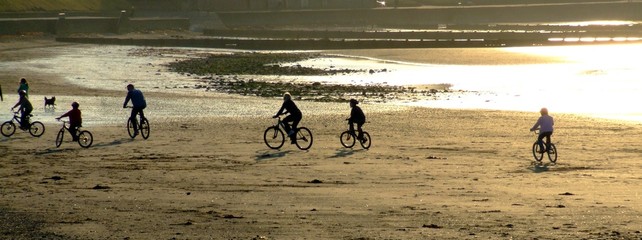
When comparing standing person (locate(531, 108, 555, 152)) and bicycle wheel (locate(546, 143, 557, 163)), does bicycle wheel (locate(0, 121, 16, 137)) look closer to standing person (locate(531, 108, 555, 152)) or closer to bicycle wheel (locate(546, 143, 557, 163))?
standing person (locate(531, 108, 555, 152))

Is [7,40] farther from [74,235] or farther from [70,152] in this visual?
[74,235]

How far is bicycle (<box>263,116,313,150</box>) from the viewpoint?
24562 millimetres

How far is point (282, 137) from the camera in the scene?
25.0 m

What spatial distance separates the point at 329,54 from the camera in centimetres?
7319

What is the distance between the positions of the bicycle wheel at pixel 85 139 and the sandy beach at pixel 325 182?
0.27m

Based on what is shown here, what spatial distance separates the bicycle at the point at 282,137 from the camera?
967 inches

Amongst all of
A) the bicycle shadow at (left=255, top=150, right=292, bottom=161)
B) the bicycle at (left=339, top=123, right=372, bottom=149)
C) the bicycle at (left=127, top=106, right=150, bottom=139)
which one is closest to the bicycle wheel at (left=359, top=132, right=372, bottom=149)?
the bicycle at (left=339, top=123, right=372, bottom=149)

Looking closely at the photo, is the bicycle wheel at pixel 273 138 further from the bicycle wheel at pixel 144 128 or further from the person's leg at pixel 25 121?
the person's leg at pixel 25 121

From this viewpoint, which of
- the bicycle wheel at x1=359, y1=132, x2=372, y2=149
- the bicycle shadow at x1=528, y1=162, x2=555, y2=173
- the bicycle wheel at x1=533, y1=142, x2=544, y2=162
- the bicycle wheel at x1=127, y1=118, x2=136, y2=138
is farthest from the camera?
the bicycle wheel at x1=127, y1=118, x2=136, y2=138

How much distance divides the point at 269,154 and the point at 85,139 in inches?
165

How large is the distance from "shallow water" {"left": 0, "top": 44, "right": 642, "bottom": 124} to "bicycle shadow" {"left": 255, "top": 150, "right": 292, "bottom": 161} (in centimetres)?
756

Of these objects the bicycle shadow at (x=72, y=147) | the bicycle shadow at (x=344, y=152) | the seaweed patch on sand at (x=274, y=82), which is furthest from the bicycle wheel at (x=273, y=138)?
the seaweed patch on sand at (x=274, y=82)

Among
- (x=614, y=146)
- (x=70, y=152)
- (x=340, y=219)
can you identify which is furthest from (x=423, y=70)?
(x=340, y=219)

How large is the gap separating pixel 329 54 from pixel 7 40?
2004 cm
